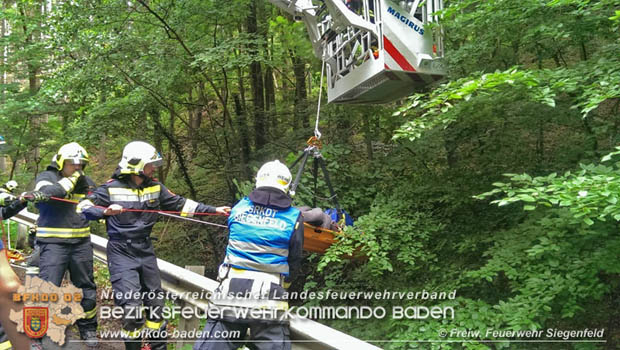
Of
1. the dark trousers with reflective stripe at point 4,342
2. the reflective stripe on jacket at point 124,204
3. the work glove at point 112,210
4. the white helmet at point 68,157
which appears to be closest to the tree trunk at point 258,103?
the white helmet at point 68,157

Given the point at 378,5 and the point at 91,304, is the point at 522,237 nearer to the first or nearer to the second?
the point at 378,5

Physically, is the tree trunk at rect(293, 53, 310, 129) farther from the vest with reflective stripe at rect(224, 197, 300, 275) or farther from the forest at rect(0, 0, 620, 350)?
the vest with reflective stripe at rect(224, 197, 300, 275)

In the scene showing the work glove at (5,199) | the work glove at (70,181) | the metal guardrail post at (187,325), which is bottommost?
the metal guardrail post at (187,325)

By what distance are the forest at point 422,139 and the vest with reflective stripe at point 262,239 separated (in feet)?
4.38

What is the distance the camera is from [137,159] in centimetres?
402

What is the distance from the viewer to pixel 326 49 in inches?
228

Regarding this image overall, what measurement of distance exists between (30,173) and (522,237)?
14.9 meters

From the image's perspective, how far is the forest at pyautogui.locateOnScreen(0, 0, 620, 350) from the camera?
12.8ft

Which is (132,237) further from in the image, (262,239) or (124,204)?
(262,239)

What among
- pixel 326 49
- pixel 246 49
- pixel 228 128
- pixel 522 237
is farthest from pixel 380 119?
pixel 228 128

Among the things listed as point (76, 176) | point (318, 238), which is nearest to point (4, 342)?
point (76, 176)

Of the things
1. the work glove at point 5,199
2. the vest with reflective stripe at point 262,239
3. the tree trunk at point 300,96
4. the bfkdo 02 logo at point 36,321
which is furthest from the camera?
the tree trunk at point 300,96

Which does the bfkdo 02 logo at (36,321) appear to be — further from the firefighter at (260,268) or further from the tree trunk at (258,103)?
the tree trunk at (258,103)

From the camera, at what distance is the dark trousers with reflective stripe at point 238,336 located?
3.02 metres
